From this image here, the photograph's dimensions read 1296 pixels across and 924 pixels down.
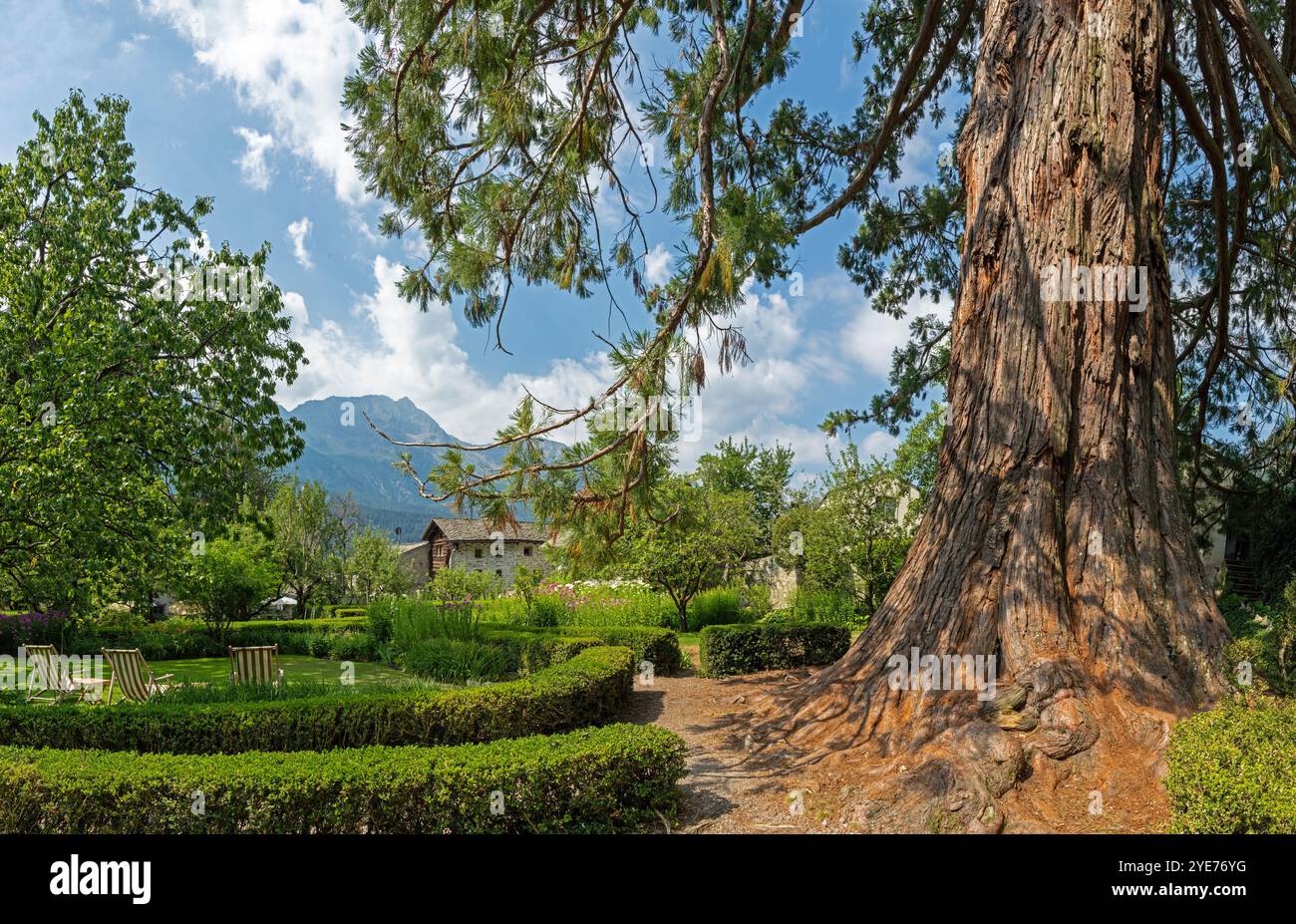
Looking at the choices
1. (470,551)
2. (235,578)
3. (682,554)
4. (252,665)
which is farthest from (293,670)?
(470,551)

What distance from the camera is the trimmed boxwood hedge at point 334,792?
432 cm

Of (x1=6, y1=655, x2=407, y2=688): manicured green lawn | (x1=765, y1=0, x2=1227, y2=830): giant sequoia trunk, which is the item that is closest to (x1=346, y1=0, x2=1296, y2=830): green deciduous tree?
(x1=765, y1=0, x2=1227, y2=830): giant sequoia trunk

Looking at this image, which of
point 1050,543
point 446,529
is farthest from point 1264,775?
point 446,529

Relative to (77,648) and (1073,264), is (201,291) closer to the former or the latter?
(77,648)

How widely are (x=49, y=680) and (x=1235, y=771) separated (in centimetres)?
1266

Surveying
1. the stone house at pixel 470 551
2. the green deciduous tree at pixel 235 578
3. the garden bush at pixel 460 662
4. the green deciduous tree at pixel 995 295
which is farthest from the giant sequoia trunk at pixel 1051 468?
the stone house at pixel 470 551

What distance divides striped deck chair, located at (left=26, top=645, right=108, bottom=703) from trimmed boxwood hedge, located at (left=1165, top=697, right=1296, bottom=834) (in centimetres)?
1150

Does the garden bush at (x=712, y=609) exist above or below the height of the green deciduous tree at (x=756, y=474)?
below

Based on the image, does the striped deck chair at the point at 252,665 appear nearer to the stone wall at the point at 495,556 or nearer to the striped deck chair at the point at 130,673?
the striped deck chair at the point at 130,673

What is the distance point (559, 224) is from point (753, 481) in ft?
90.5

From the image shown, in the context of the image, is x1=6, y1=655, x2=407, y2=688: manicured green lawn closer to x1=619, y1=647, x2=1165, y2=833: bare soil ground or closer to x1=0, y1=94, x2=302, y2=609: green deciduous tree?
x1=0, y1=94, x2=302, y2=609: green deciduous tree

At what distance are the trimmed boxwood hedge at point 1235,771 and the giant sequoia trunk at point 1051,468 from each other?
723 mm
